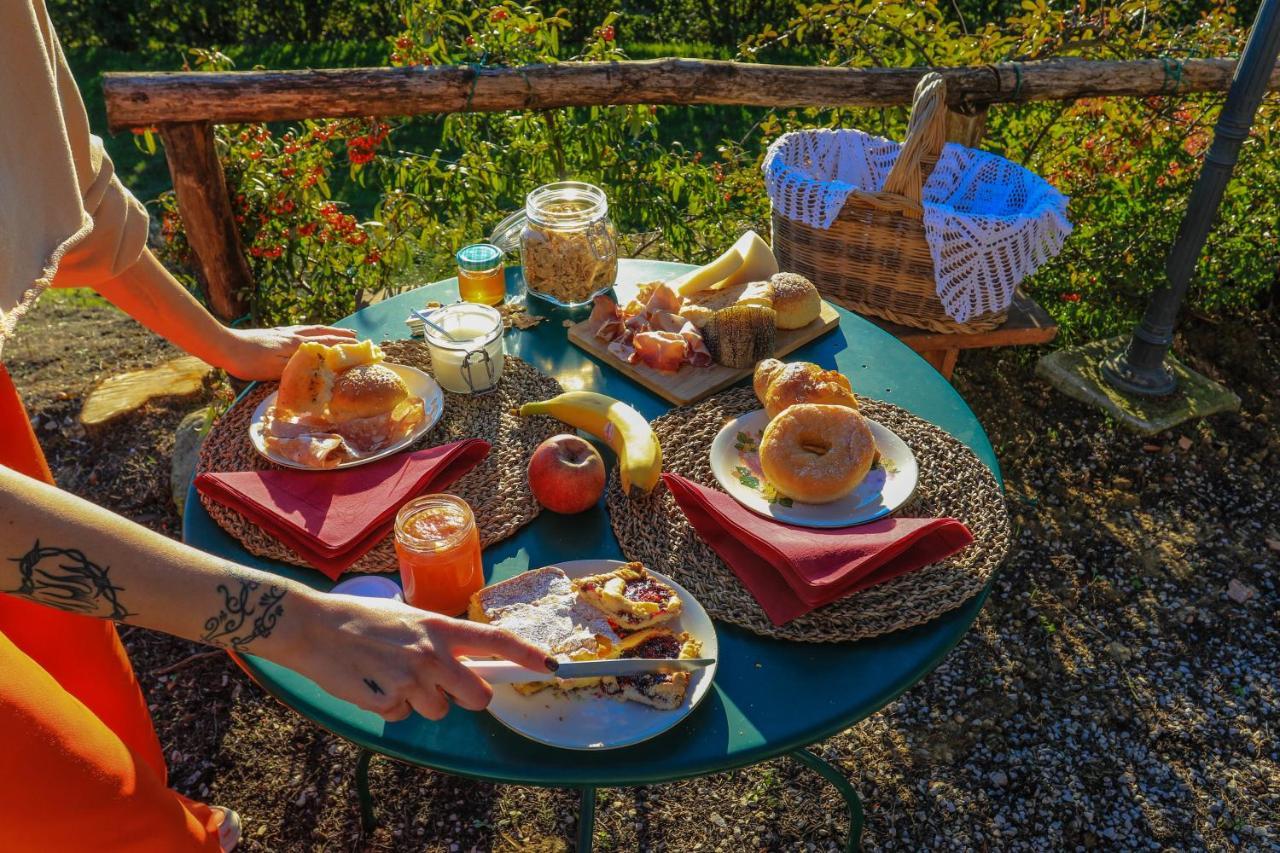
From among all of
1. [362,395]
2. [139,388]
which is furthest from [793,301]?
[139,388]

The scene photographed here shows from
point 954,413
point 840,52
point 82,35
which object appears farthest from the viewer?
point 82,35

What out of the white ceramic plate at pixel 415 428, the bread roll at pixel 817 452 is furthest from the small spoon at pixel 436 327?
the bread roll at pixel 817 452

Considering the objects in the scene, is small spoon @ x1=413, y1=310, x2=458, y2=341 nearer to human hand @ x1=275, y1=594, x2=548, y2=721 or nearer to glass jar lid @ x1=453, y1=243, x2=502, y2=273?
glass jar lid @ x1=453, y1=243, x2=502, y2=273

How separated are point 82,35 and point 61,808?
9.43 meters

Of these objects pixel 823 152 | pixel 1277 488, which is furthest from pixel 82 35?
pixel 1277 488

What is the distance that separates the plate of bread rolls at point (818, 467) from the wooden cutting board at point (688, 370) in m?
0.27

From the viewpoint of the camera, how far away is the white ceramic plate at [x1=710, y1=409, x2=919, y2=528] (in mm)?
1771

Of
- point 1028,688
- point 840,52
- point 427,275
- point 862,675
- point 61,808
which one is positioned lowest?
point 1028,688

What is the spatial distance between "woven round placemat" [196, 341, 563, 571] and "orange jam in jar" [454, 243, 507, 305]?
0.25 meters

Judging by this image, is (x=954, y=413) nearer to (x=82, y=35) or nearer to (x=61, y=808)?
(x=61, y=808)

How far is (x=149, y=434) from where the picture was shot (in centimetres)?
369

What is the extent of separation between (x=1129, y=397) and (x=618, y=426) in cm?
305

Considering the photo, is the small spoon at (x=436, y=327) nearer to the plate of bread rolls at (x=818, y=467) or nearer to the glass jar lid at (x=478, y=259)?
the glass jar lid at (x=478, y=259)

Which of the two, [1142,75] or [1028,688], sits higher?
[1142,75]
